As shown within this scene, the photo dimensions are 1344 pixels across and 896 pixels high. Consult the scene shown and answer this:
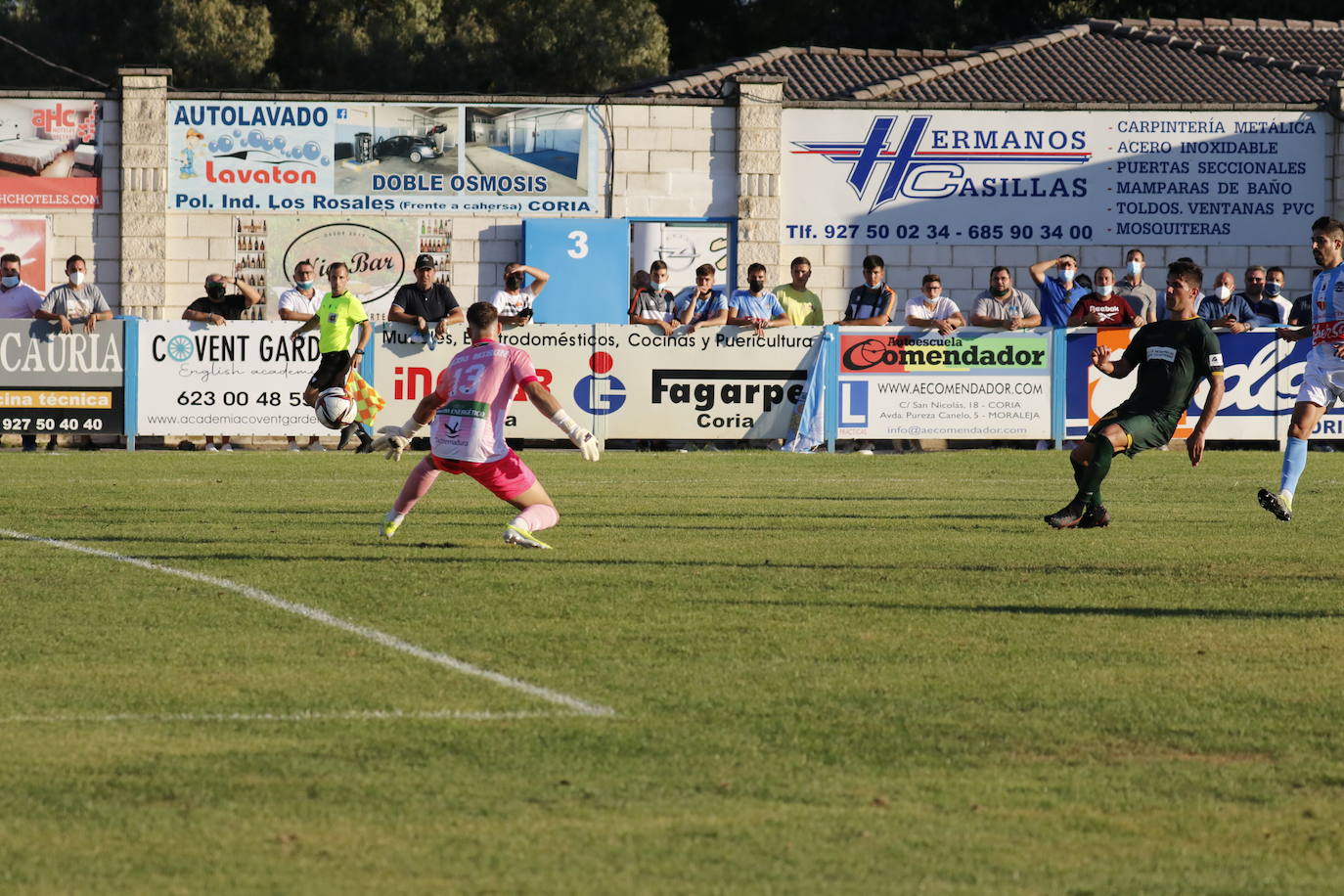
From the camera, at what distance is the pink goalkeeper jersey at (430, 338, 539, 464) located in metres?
12.0

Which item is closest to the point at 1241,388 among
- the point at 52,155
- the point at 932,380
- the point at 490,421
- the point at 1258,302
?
the point at 1258,302

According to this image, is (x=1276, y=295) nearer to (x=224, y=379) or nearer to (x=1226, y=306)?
(x=1226, y=306)

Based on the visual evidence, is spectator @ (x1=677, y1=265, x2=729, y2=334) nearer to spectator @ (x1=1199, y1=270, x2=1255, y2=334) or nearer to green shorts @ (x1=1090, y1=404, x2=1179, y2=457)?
spectator @ (x1=1199, y1=270, x2=1255, y2=334)

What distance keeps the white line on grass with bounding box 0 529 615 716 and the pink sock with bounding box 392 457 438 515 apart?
171cm

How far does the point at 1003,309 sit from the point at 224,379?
28.0ft

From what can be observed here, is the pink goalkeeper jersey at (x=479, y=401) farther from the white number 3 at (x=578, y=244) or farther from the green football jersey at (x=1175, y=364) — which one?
the white number 3 at (x=578, y=244)

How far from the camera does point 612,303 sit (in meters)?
29.6

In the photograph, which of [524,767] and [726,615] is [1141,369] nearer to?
[726,615]

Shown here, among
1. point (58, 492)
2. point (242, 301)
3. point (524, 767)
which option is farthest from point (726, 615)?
point (242, 301)

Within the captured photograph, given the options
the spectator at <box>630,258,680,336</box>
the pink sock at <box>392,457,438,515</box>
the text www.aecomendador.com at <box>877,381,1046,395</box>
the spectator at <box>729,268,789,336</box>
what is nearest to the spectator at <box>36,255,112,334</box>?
the spectator at <box>630,258,680,336</box>

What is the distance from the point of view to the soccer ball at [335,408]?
1845 centimetres

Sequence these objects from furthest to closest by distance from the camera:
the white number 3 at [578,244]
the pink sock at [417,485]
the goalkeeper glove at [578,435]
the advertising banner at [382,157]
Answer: the white number 3 at [578,244] < the advertising banner at [382,157] < the pink sock at [417,485] < the goalkeeper glove at [578,435]

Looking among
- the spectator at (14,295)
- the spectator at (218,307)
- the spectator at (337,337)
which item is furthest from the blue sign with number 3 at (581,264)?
the spectator at (14,295)

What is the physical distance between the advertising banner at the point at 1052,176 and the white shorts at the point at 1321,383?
16407 mm
